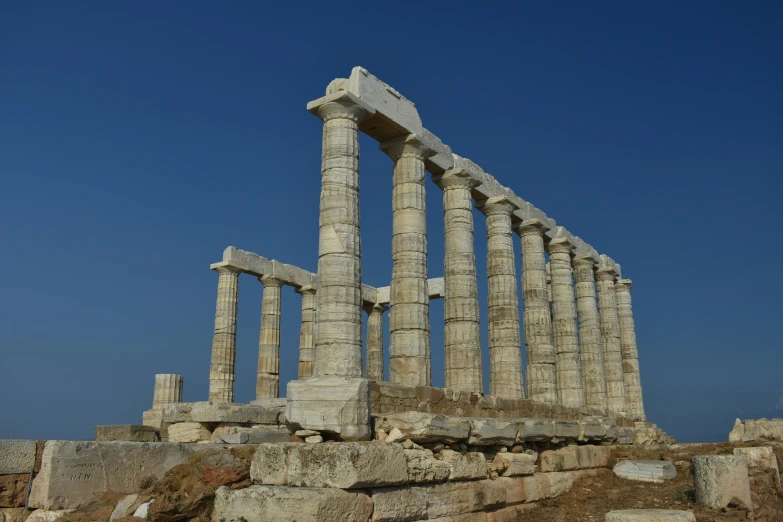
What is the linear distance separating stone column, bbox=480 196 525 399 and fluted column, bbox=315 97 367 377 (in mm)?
7755

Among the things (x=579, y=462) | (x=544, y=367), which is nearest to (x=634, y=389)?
(x=544, y=367)

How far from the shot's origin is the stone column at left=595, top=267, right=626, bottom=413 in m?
30.9

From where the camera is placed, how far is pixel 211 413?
16891 millimetres

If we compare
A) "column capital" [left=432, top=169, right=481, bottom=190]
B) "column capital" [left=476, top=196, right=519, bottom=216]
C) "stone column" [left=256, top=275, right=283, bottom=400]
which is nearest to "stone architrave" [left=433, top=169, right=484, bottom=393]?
"column capital" [left=432, top=169, right=481, bottom=190]

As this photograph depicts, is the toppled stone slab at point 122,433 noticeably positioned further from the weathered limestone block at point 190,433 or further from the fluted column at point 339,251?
the fluted column at point 339,251

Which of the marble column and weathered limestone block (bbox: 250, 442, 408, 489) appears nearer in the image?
weathered limestone block (bbox: 250, 442, 408, 489)

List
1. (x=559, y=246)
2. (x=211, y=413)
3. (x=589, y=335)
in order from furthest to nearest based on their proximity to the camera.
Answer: (x=589, y=335) → (x=559, y=246) → (x=211, y=413)

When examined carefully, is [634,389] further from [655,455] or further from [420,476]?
[420,476]

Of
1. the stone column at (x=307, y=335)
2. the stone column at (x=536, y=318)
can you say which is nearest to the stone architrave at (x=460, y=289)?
the stone column at (x=536, y=318)

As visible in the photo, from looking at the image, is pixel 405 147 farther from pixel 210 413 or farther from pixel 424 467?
pixel 424 467

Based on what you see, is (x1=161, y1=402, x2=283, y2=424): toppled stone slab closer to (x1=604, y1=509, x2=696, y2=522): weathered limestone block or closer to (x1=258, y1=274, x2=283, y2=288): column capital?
(x1=604, y1=509, x2=696, y2=522): weathered limestone block

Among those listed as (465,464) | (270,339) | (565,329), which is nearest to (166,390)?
(270,339)

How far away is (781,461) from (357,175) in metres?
11.4

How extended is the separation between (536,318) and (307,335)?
38.9 feet
